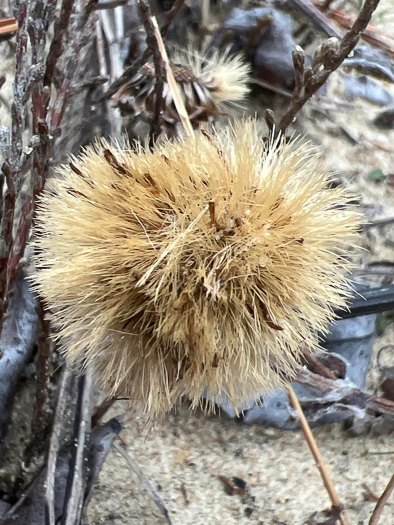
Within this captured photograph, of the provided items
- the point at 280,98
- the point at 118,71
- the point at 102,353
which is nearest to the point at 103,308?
the point at 102,353

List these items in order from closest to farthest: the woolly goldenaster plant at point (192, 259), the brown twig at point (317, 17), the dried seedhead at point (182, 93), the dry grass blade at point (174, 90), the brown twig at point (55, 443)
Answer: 1. the woolly goldenaster plant at point (192, 259)
2. the brown twig at point (55, 443)
3. the dry grass blade at point (174, 90)
4. the dried seedhead at point (182, 93)
5. the brown twig at point (317, 17)

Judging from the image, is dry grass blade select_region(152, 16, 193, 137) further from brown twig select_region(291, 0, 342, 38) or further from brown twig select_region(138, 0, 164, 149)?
brown twig select_region(291, 0, 342, 38)

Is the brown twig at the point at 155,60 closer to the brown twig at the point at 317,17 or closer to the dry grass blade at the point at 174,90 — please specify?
the dry grass blade at the point at 174,90

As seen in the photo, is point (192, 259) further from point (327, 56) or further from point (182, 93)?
point (182, 93)

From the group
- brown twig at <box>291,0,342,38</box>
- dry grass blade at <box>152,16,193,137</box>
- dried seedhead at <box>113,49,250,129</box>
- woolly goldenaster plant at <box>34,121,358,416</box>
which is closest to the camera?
woolly goldenaster plant at <box>34,121,358,416</box>

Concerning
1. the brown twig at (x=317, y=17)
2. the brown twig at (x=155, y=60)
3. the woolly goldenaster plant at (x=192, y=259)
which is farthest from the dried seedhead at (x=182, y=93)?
the woolly goldenaster plant at (x=192, y=259)

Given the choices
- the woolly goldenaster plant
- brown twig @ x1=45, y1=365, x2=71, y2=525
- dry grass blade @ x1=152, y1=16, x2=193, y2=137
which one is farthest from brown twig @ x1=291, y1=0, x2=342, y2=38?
brown twig @ x1=45, y1=365, x2=71, y2=525

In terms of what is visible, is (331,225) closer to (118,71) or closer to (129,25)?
(118,71)
